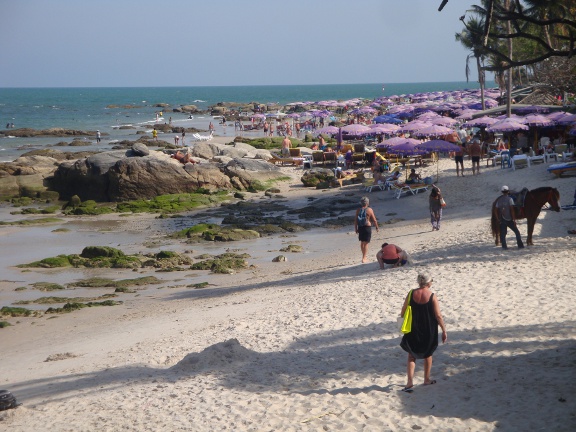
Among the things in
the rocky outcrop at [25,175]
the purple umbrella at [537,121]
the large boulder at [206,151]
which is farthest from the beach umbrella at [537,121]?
the rocky outcrop at [25,175]

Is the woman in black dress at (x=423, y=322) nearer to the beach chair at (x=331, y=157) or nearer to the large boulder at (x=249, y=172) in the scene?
the large boulder at (x=249, y=172)

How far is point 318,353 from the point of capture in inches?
408

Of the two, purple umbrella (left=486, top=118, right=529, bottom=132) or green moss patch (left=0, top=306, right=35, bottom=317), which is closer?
green moss patch (left=0, top=306, right=35, bottom=317)

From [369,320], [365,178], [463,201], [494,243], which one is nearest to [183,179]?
[365,178]

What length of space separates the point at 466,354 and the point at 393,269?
5.83m

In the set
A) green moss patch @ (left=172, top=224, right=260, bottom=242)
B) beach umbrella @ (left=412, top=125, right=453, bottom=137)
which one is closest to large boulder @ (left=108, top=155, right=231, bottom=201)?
green moss patch @ (left=172, top=224, right=260, bottom=242)

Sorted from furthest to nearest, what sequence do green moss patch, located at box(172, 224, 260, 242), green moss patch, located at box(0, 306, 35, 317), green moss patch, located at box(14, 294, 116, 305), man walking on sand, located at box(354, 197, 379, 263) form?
green moss patch, located at box(172, 224, 260, 242), green moss patch, located at box(14, 294, 116, 305), man walking on sand, located at box(354, 197, 379, 263), green moss patch, located at box(0, 306, 35, 317)

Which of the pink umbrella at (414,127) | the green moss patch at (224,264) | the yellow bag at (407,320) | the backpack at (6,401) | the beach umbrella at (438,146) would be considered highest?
the pink umbrella at (414,127)

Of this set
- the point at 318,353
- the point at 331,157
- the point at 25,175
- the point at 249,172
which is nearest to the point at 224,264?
the point at 318,353

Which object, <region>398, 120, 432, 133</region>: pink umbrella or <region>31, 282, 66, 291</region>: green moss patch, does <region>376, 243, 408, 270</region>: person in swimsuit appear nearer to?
<region>31, 282, 66, 291</region>: green moss patch

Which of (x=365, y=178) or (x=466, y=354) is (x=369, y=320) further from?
(x=365, y=178)

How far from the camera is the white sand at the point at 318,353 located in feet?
26.8

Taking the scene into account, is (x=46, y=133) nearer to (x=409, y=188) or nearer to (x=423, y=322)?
(x=409, y=188)

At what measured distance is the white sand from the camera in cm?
816
